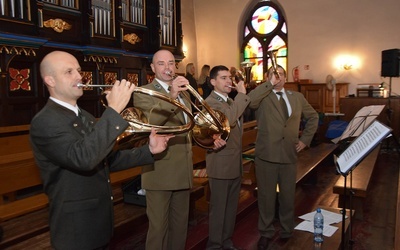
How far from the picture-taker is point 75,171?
1.64 m

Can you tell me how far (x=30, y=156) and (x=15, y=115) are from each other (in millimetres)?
2365

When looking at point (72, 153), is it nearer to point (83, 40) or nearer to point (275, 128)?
point (275, 128)

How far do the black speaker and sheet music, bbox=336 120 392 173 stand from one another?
5565 mm

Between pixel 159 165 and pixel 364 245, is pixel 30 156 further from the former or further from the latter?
pixel 364 245

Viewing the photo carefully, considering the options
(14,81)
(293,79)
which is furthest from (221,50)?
(14,81)

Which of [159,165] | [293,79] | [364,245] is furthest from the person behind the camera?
[293,79]

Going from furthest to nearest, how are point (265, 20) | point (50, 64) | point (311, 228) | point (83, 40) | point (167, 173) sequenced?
point (265, 20), point (83, 40), point (311, 228), point (167, 173), point (50, 64)

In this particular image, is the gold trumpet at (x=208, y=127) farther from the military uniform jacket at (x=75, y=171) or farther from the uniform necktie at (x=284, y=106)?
the military uniform jacket at (x=75, y=171)

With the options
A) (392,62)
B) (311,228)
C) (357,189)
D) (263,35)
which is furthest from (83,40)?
(263,35)

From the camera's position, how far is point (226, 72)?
121 inches

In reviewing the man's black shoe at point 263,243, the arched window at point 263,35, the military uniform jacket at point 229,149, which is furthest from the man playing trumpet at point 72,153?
the arched window at point 263,35

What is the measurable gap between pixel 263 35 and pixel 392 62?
5.59m

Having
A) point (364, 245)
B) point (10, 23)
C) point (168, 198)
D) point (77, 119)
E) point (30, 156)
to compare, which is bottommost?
point (364, 245)

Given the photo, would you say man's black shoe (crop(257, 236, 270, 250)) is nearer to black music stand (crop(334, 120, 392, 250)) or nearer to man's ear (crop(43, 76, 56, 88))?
black music stand (crop(334, 120, 392, 250))
